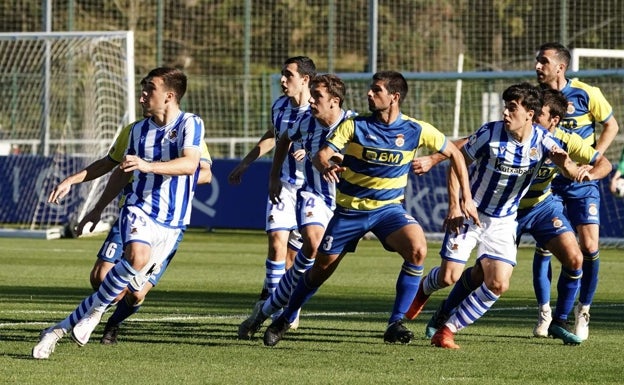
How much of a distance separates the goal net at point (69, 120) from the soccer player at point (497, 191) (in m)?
12.1

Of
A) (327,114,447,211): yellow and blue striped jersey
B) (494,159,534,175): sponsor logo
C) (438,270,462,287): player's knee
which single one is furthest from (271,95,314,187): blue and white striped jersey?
(494,159,534,175): sponsor logo

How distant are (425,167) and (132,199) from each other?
6.04 feet

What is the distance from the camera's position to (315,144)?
1048 centimetres

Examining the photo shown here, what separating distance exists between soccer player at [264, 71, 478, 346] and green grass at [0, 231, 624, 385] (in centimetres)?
50

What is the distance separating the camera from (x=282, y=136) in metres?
10.5

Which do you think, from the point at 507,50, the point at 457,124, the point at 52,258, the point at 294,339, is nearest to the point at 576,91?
the point at 294,339

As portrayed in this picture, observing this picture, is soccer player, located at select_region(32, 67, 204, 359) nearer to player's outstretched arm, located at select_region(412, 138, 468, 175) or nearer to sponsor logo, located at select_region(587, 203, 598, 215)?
player's outstretched arm, located at select_region(412, 138, 468, 175)

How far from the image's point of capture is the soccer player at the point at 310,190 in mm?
9820

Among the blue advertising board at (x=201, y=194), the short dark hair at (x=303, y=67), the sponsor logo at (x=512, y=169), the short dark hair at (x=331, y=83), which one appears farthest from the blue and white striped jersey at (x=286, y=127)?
the blue advertising board at (x=201, y=194)

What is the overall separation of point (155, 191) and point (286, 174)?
2.21 m

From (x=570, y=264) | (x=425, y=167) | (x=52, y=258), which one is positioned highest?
(x=425, y=167)

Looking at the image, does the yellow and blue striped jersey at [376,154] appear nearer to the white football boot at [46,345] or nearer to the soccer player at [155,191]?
the soccer player at [155,191]

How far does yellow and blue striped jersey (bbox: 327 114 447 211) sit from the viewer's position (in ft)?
30.7

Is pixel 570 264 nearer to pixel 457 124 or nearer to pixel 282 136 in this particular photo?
pixel 282 136
